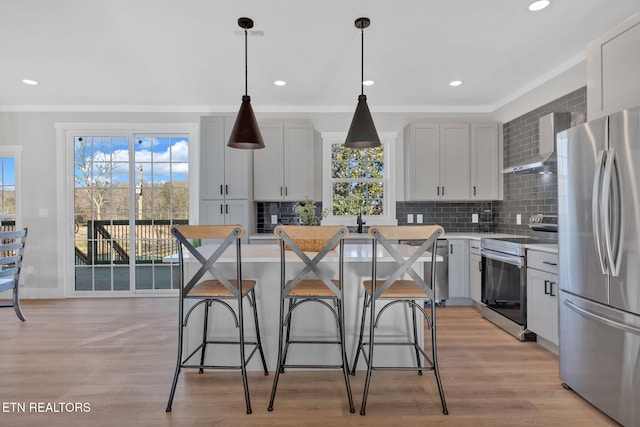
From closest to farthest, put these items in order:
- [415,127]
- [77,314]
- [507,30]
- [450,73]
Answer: [507,30] < [450,73] < [77,314] < [415,127]

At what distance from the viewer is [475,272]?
4160 millimetres

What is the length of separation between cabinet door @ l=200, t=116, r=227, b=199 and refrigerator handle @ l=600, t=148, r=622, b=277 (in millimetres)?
3776

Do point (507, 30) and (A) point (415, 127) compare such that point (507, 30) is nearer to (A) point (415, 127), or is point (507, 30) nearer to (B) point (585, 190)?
(B) point (585, 190)

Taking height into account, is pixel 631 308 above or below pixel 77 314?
above

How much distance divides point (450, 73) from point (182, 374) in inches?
148

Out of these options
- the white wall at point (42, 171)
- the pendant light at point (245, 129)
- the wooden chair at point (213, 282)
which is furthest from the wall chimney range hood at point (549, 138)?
the wooden chair at point (213, 282)

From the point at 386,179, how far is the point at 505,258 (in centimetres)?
199

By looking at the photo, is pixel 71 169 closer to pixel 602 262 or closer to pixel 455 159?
pixel 455 159

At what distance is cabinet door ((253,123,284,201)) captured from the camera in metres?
4.62

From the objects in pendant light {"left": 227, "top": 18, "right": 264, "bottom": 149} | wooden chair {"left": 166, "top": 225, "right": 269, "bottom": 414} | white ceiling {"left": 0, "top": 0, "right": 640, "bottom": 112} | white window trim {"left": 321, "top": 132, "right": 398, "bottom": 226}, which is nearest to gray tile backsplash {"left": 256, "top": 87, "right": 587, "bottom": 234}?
white window trim {"left": 321, "top": 132, "right": 398, "bottom": 226}

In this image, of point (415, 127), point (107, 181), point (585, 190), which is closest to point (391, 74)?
point (415, 127)

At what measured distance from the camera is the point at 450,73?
3.75 m

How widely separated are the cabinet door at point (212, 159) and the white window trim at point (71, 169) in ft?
1.32

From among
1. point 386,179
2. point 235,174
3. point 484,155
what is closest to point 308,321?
point 235,174
